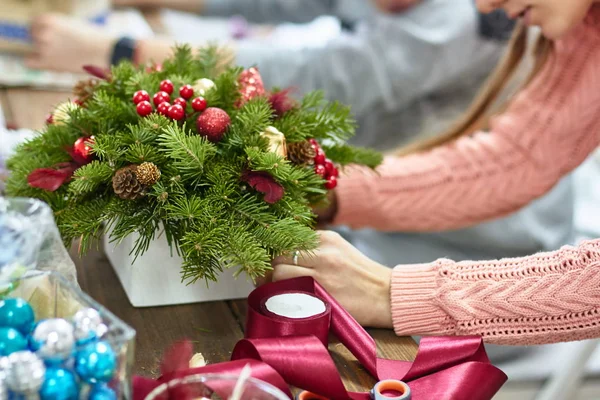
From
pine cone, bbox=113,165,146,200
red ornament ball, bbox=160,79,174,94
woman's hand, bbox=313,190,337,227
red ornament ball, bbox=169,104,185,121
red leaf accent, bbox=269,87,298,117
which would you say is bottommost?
woman's hand, bbox=313,190,337,227

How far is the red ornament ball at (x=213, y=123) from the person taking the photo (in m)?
0.63

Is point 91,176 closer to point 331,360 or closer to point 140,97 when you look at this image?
point 140,97

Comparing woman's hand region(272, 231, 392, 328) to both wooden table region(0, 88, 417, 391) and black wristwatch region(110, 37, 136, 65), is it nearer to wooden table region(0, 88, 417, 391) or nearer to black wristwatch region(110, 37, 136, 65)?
wooden table region(0, 88, 417, 391)

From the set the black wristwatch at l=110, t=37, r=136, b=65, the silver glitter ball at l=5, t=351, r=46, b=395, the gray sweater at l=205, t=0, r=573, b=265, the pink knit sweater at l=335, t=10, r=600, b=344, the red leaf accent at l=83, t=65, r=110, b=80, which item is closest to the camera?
the silver glitter ball at l=5, t=351, r=46, b=395

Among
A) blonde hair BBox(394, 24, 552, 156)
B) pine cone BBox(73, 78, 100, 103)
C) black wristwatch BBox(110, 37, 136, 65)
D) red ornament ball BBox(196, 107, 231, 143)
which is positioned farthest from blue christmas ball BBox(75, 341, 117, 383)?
black wristwatch BBox(110, 37, 136, 65)

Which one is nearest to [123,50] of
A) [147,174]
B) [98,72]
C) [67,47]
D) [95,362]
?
[67,47]

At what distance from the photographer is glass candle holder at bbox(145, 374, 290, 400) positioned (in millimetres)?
419

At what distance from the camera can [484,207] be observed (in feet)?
3.62

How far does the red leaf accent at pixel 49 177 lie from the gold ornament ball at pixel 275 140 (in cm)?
19

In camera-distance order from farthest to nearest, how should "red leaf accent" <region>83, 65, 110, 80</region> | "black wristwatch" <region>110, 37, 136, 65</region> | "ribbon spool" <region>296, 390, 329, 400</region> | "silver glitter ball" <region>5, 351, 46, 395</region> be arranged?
"black wristwatch" <region>110, 37, 136, 65</region> → "red leaf accent" <region>83, 65, 110, 80</region> → "ribbon spool" <region>296, 390, 329, 400</region> → "silver glitter ball" <region>5, 351, 46, 395</region>

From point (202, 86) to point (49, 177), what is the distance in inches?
6.8

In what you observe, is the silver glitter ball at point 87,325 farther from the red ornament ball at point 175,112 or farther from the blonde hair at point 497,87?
the blonde hair at point 497,87

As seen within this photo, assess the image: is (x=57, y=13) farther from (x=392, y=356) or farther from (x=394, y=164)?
(x=392, y=356)

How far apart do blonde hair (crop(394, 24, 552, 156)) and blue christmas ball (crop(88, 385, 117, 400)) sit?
85 cm
